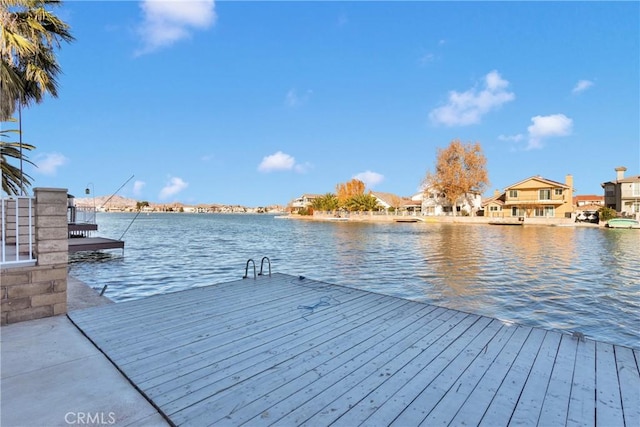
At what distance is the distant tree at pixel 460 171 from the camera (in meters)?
53.9

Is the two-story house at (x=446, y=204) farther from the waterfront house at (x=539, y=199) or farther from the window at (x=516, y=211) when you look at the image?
the window at (x=516, y=211)

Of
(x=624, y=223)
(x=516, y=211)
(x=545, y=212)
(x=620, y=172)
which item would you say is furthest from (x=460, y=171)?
(x=624, y=223)

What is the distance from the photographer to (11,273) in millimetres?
3953

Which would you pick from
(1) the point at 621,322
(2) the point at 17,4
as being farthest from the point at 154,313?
(2) the point at 17,4

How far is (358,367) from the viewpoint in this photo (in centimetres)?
289

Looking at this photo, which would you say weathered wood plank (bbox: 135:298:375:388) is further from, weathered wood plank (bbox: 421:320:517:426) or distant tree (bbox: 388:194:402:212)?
distant tree (bbox: 388:194:402:212)

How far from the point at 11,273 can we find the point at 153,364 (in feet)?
8.41

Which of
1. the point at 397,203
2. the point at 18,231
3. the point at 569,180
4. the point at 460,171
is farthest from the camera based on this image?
the point at 397,203

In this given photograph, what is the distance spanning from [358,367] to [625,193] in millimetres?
53860

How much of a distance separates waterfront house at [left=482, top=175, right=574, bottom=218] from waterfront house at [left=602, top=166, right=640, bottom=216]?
4.72 meters

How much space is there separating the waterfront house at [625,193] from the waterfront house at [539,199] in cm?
472

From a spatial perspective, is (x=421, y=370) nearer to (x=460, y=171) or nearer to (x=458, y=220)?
(x=458, y=220)

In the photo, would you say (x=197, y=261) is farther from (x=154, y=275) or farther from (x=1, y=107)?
(x=1, y=107)

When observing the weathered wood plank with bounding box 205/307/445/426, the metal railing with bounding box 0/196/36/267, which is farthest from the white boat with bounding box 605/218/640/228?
the metal railing with bounding box 0/196/36/267
